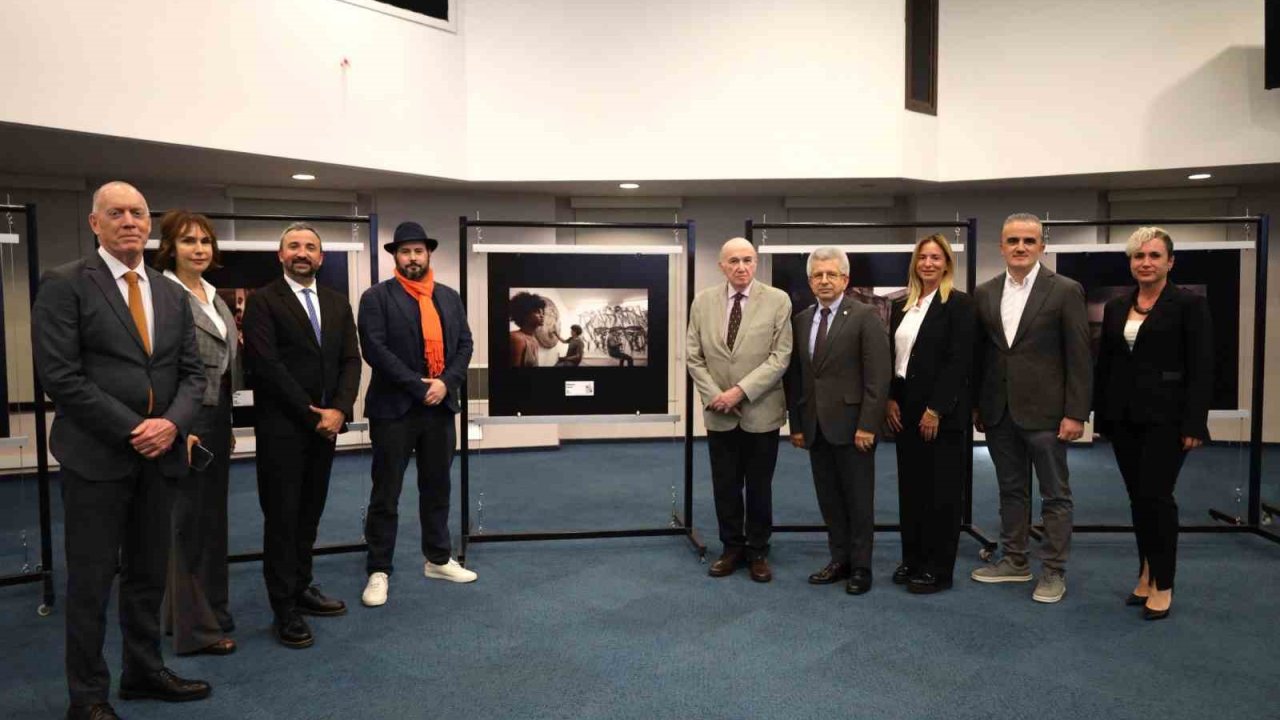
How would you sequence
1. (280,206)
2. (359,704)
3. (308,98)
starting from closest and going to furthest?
(359,704), (308,98), (280,206)

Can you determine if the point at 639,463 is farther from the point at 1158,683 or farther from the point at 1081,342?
the point at 1158,683

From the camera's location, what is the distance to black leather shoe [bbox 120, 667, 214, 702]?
9.78 feet

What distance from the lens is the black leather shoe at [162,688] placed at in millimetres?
2982

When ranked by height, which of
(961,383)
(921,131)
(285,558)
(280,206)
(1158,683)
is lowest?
(1158,683)

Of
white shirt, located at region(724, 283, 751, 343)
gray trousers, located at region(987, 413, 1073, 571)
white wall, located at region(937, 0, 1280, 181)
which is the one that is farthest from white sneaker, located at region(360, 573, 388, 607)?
white wall, located at region(937, 0, 1280, 181)

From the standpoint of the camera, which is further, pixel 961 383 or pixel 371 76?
pixel 371 76

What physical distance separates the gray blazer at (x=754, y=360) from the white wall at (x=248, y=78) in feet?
13.0

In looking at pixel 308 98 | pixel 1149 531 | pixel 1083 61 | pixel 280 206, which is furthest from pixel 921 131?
pixel 280 206

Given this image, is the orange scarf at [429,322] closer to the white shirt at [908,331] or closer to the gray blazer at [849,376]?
the gray blazer at [849,376]

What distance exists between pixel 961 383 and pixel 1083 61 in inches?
201

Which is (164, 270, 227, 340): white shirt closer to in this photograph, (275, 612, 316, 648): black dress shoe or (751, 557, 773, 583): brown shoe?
(275, 612, 316, 648): black dress shoe

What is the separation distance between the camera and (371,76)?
6832 mm

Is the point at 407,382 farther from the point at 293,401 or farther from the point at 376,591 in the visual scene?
the point at 376,591

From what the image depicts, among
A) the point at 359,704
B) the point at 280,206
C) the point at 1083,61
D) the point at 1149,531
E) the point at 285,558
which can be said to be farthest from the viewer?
the point at 280,206
